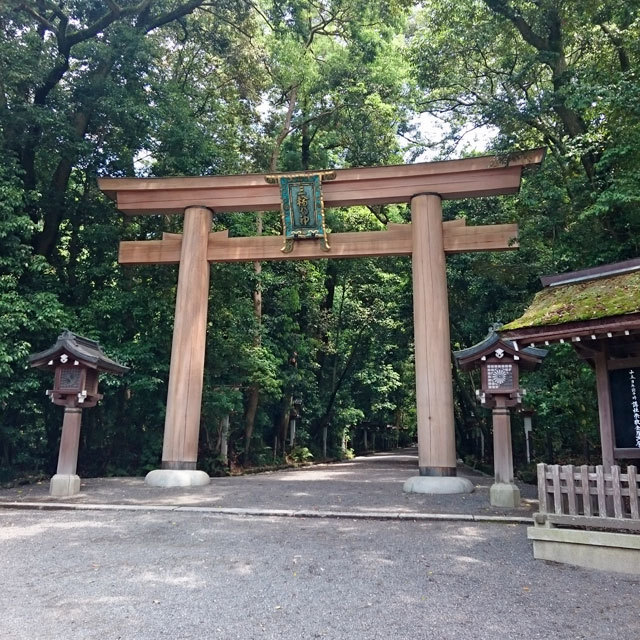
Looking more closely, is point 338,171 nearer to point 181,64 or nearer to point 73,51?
point 73,51

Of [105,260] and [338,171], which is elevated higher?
[338,171]

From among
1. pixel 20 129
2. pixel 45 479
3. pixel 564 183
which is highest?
pixel 20 129

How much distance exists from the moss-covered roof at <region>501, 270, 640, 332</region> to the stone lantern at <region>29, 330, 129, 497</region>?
640 cm

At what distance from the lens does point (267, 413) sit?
1684 cm

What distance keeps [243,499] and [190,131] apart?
28.6ft

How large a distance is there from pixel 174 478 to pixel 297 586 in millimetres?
5600

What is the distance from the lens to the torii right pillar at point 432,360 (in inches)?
339

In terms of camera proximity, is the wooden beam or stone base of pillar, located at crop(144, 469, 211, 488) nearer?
stone base of pillar, located at crop(144, 469, 211, 488)

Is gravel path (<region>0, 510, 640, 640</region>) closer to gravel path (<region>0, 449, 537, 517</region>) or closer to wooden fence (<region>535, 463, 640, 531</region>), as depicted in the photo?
wooden fence (<region>535, 463, 640, 531</region>)

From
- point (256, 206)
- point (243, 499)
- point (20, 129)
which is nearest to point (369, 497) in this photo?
point (243, 499)

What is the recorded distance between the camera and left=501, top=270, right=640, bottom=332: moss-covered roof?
528cm

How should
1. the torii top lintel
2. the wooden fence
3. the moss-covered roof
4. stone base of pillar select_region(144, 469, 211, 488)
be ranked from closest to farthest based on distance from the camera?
the wooden fence, the moss-covered roof, stone base of pillar select_region(144, 469, 211, 488), the torii top lintel

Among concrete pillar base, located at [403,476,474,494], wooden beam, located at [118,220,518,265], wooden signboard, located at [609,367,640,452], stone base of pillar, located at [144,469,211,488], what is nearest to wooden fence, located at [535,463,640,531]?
wooden signboard, located at [609,367,640,452]

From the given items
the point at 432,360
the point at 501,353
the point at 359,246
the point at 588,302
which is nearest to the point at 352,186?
the point at 359,246
